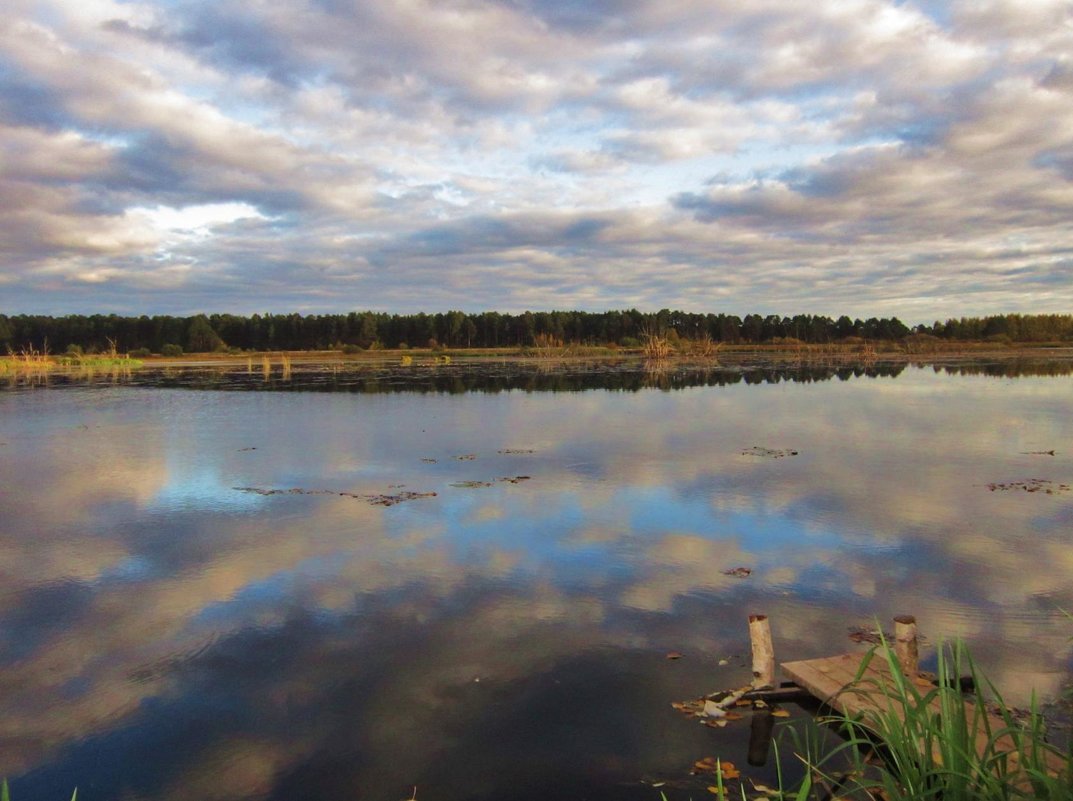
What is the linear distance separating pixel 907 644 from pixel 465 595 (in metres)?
4.65

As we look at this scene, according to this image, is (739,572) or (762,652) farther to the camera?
(739,572)

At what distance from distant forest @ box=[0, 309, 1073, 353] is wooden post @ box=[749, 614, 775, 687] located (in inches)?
4232

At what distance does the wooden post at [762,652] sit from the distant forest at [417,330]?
108 meters

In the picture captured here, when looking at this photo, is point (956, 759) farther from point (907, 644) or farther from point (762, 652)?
point (762, 652)

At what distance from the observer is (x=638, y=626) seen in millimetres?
8031

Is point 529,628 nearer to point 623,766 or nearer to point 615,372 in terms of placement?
point 623,766

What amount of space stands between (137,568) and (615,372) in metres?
43.7

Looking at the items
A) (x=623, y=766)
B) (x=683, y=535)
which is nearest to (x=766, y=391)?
(x=683, y=535)

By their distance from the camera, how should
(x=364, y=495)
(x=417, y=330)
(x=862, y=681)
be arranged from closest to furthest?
(x=862, y=681) < (x=364, y=495) < (x=417, y=330)

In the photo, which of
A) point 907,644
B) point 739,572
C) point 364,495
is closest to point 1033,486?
point 739,572

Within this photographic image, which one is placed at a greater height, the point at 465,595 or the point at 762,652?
the point at 762,652

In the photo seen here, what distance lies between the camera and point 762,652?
21.7ft

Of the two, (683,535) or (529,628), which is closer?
(529,628)

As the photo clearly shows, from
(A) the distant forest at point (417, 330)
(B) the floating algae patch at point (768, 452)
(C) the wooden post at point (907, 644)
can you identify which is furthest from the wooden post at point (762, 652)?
(A) the distant forest at point (417, 330)
